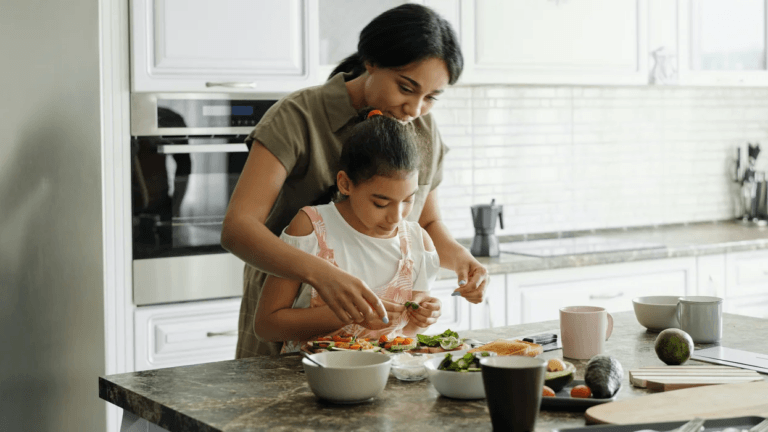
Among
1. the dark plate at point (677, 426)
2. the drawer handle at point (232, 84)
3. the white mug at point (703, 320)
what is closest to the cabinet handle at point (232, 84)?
the drawer handle at point (232, 84)

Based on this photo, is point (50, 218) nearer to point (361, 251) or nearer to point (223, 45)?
point (223, 45)

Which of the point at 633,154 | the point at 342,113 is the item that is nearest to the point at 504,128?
the point at 633,154

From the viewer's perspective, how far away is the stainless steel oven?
118 inches

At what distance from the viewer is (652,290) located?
3.75 m

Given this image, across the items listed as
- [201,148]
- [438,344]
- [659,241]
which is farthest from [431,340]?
[659,241]

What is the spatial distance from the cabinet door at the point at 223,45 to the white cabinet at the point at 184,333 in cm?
74

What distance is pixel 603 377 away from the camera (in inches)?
54.2

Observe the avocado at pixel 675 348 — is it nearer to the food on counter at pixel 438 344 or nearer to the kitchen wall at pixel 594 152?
the food on counter at pixel 438 344

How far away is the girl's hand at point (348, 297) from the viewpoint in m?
1.58

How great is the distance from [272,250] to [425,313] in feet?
1.03

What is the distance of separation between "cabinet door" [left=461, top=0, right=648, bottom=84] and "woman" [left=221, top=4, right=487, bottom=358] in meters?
1.55

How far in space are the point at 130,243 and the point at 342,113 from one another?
4.21 ft

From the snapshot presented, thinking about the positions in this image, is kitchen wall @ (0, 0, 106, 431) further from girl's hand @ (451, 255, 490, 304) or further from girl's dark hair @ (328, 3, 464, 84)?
girl's hand @ (451, 255, 490, 304)

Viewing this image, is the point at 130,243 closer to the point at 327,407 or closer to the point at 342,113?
the point at 342,113
